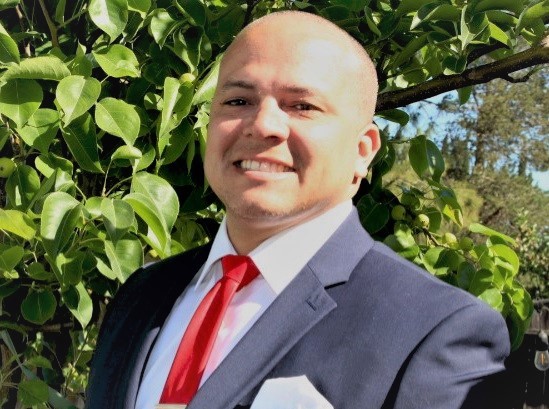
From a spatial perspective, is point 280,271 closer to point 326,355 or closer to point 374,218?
point 326,355

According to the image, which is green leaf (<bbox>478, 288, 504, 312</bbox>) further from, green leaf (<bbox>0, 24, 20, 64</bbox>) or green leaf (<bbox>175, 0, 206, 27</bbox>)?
green leaf (<bbox>0, 24, 20, 64</bbox>)

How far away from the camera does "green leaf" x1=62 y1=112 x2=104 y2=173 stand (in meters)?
1.58

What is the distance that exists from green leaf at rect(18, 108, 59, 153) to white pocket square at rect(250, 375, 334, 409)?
2.17 ft

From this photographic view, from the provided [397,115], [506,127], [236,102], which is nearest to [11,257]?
[236,102]

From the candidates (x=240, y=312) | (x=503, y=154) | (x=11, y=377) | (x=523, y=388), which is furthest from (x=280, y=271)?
(x=503, y=154)

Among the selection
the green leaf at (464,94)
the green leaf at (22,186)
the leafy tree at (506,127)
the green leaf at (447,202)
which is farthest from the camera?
the leafy tree at (506,127)

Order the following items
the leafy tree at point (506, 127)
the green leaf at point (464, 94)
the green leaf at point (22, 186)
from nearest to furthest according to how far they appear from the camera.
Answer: the green leaf at point (22, 186), the green leaf at point (464, 94), the leafy tree at point (506, 127)

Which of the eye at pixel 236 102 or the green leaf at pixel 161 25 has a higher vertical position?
the eye at pixel 236 102

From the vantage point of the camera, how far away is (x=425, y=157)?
1.99 meters

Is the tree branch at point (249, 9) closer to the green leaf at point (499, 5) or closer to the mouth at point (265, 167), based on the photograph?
the green leaf at point (499, 5)

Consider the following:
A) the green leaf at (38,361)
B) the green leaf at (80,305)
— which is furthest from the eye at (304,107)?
the green leaf at (38,361)

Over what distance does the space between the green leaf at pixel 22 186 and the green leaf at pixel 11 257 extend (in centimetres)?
10

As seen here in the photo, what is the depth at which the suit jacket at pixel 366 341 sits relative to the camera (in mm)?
1093

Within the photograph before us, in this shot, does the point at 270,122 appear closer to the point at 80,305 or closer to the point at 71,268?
the point at 71,268
